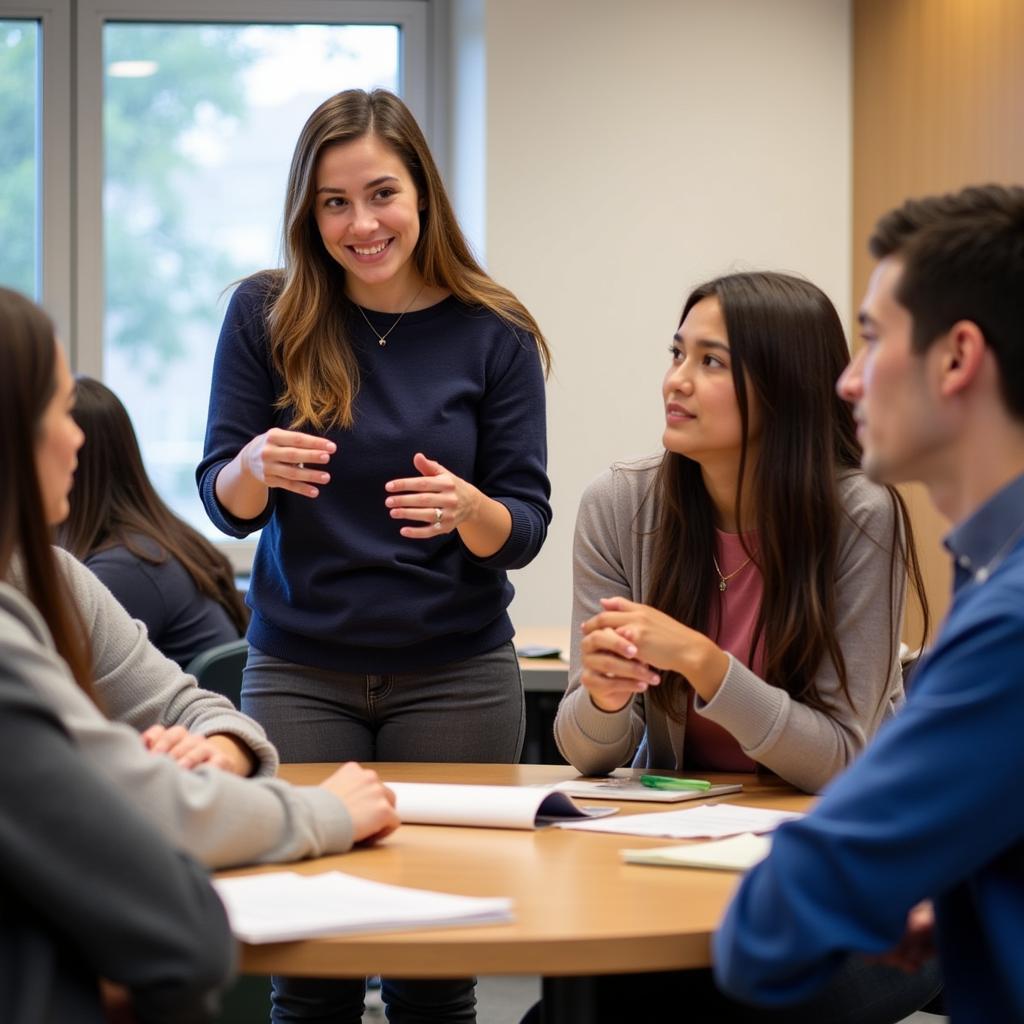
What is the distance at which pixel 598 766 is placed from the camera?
6.42ft

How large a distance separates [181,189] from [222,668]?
8.24 ft

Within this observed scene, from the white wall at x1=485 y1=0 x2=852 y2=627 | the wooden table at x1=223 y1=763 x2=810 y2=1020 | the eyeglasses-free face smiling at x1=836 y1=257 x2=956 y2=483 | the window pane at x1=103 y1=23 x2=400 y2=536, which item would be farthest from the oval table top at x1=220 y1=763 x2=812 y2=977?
the window pane at x1=103 y1=23 x2=400 y2=536

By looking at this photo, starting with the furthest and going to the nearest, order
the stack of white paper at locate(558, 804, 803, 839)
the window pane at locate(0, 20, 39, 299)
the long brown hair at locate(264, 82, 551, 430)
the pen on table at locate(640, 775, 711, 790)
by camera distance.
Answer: the window pane at locate(0, 20, 39, 299), the long brown hair at locate(264, 82, 551, 430), the pen on table at locate(640, 775, 711, 790), the stack of white paper at locate(558, 804, 803, 839)

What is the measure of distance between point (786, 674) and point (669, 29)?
3109 mm

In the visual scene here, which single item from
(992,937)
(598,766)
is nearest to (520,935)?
(992,937)

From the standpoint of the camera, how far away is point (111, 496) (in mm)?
2945

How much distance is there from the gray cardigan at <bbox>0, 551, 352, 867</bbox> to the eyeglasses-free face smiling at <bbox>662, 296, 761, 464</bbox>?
0.75 meters

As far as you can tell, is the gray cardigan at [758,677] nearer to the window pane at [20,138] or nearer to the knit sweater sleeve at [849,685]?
the knit sweater sleeve at [849,685]

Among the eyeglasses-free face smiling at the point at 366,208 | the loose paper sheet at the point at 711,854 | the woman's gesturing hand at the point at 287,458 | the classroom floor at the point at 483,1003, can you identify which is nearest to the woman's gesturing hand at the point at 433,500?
the woman's gesturing hand at the point at 287,458

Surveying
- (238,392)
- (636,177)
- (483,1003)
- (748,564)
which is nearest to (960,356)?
(748,564)

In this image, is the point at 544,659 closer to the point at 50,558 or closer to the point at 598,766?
the point at 598,766

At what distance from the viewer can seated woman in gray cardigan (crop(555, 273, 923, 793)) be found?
1.82 meters

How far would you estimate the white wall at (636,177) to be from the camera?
4.49 m

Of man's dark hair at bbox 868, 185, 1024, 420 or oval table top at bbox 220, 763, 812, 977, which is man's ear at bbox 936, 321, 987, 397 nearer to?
man's dark hair at bbox 868, 185, 1024, 420
